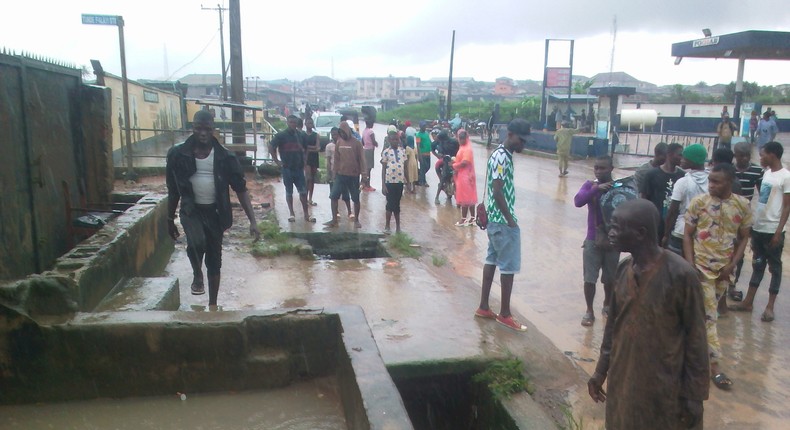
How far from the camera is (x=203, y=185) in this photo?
180 inches

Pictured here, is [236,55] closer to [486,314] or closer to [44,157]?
[44,157]

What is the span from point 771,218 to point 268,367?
15.0ft

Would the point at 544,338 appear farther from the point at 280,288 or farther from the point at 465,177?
the point at 465,177

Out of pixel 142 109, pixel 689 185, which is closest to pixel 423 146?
pixel 689 185

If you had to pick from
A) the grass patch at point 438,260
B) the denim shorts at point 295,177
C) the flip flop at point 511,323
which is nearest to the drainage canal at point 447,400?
the flip flop at point 511,323

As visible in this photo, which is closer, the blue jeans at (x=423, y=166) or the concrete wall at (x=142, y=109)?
the blue jeans at (x=423, y=166)

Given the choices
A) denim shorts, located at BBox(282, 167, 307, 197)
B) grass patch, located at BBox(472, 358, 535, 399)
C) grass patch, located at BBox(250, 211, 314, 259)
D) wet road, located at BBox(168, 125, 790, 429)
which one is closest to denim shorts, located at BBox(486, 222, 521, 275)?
wet road, located at BBox(168, 125, 790, 429)

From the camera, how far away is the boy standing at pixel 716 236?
4062 mm

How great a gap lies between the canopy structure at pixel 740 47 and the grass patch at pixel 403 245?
1384 cm

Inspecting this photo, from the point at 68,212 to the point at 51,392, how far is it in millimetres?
2751

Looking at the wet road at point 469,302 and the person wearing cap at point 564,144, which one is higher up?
the person wearing cap at point 564,144

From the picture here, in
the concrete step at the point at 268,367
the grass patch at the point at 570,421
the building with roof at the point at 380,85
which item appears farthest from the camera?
the building with roof at the point at 380,85

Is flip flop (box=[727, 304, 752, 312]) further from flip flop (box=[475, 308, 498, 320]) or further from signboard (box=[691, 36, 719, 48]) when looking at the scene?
signboard (box=[691, 36, 719, 48])

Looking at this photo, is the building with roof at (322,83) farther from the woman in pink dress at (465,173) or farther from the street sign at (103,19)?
the woman in pink dress at (465,173)
